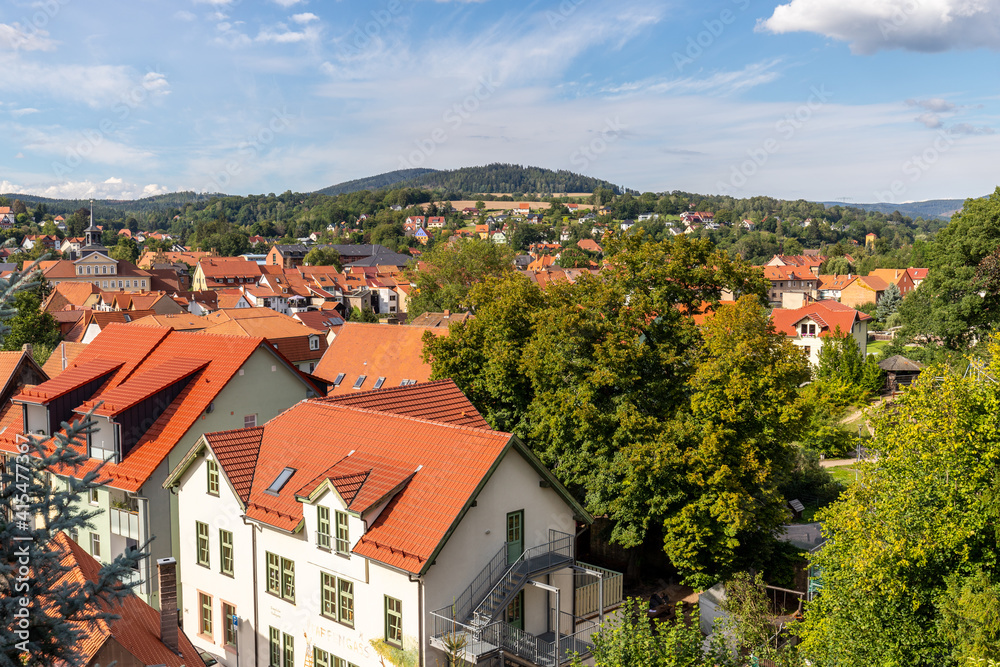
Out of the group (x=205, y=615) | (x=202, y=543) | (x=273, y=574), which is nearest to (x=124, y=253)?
(x=202, y=543)

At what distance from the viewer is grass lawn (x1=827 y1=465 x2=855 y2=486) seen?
38244 millimetres

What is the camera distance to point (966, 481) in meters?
15.0

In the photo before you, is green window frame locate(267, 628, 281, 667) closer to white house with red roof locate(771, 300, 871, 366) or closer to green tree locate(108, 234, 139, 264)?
white house with red roof locate(771, 300, 871, 366)

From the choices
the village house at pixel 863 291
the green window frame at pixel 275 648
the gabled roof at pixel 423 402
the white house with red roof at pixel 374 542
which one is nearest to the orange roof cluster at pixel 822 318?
the gabled roof at pixel 423 402

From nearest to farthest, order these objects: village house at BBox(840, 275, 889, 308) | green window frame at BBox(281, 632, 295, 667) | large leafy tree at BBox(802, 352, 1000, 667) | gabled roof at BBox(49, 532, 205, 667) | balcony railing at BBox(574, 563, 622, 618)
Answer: gabled roof at BBox(49, 532, 205, 667) → large leafy tree at BBox(802, 352, 1000, 667) → balcony railing at BBox(574, 563, 622, 618) → green window frame at BBox(281, 632, 295, 667) → village house at BBox(840, 275, 889, 308)

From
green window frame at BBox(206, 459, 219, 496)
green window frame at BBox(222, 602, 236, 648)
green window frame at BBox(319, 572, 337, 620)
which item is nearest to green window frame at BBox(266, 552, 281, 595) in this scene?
green window frame at BBox(319, 572, 337, 620)

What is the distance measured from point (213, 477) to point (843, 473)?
32.6 m

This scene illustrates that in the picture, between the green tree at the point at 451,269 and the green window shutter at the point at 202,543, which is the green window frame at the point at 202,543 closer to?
the green window shutter at the point at 202,543

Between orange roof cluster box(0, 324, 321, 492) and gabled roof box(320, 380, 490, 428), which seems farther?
orange roof cluster box(0, 324, 321, 492)

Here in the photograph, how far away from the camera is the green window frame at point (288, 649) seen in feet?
67.0

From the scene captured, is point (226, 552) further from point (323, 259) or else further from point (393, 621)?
point (323, 259)

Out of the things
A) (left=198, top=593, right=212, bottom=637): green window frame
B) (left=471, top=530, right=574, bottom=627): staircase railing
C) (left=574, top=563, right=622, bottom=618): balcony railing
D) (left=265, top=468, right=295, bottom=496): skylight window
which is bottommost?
(left=198, top=593, right=212, bottom=637): green window frame

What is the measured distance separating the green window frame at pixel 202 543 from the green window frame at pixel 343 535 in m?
6.41

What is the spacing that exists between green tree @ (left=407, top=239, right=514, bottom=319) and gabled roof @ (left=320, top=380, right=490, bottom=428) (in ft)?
139
